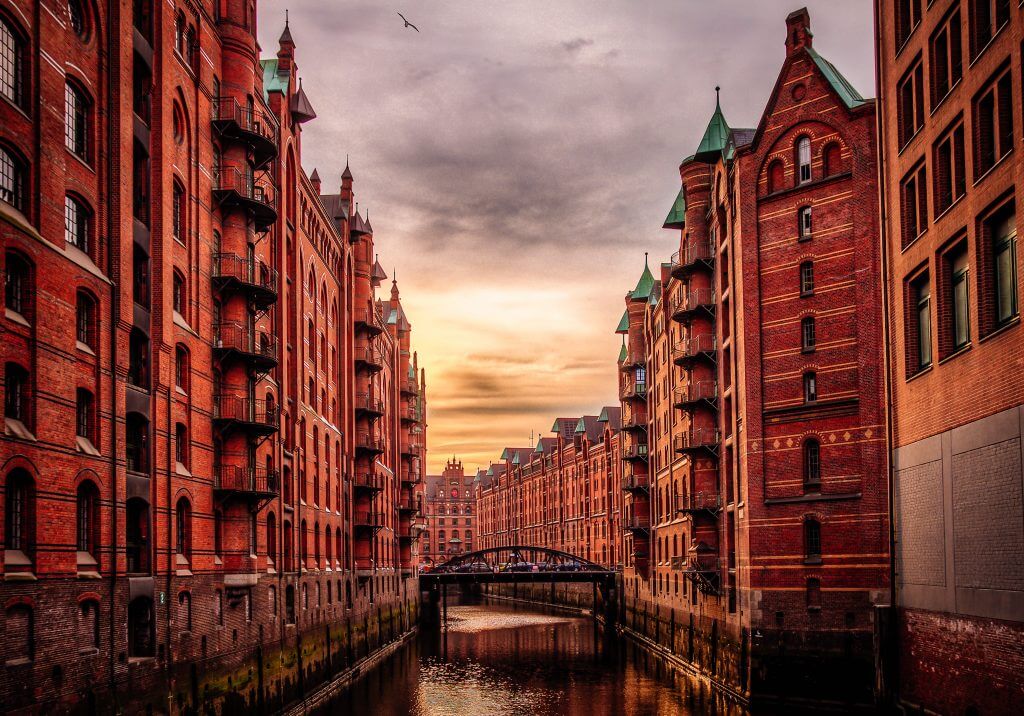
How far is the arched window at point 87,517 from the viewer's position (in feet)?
67.0

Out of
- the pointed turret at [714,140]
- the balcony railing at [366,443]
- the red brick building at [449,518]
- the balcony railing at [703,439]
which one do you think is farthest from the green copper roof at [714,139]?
the red brick building at [449,518]

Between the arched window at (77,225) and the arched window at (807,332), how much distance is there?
2141 cm

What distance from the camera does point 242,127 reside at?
3030 cm

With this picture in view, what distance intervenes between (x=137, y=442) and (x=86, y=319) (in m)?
3.61

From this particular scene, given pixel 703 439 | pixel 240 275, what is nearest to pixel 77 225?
pixel 240 275

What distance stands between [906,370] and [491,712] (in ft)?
59.8

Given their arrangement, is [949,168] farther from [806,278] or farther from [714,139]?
[714,139]

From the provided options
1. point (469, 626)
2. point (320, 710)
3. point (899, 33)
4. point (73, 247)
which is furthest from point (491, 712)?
point (469, 626)

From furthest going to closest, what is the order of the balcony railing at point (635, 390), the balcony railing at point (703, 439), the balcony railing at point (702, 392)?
the balcony railing at point (635, 390) → the balcony railing at point (702, 392) → the balcony railing at point (703, 439)

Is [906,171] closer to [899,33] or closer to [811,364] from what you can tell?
[899,33]

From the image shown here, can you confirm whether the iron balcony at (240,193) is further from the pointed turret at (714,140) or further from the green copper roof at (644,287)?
the green copper roof at (644,287)

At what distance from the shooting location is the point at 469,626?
75.2 meters

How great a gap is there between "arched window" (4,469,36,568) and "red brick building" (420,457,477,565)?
142m

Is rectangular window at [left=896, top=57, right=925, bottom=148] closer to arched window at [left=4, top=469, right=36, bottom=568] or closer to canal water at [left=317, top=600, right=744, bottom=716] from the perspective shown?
canal water at [left=317, top=600, right=744, bottom=716]
